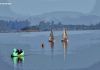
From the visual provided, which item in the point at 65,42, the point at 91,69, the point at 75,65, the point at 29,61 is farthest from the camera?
the point at 65,42

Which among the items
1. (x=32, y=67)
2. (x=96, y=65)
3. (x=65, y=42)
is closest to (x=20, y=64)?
(x=32, y=67)

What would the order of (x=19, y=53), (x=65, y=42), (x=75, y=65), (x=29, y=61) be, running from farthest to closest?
1. (x=65, y=42)
2. (x=19, y=53)
3. (x=29, y=61)
4. (x=75, y=65)

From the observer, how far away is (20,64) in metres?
53.4

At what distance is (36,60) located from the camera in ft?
193

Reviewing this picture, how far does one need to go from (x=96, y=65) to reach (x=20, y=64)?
736cm

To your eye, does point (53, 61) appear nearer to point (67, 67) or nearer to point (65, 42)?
point (67, 67)

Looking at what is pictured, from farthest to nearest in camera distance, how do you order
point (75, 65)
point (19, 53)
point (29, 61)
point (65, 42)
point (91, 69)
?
1. point (65, 42)
2. point (19, 53)
3. point (29, 61)
4. point (75, 65)
5. point (91, 69)

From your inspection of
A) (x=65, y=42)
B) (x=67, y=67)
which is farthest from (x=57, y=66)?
(x=65, y=42)

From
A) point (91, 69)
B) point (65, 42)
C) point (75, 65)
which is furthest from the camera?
point (65, 42)

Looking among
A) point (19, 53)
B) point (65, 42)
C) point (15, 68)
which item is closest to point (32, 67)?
point (15, 68)

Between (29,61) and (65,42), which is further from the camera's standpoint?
(65,42)

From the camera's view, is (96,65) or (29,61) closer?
(96,65)

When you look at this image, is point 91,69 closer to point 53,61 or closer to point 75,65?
point 75,65

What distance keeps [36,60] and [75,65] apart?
24.7 ft
